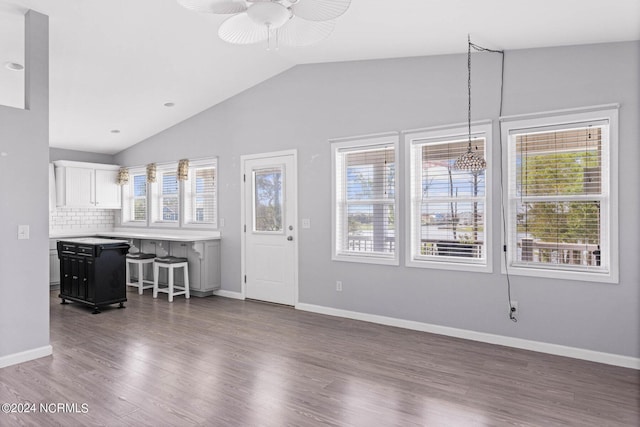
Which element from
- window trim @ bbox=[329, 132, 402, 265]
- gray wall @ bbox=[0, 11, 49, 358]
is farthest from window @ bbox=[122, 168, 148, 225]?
window trim @ bbox=[329, 132, 402, 265]

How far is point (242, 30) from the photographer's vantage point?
2.51 metres

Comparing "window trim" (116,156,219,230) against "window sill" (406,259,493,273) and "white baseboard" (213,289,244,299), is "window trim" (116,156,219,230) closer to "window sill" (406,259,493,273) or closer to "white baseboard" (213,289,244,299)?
"white baseboard" (213,289,244,299)

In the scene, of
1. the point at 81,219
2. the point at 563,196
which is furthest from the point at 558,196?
the point at 81,219

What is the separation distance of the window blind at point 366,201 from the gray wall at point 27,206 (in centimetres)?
303

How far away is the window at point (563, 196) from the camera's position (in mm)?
3463

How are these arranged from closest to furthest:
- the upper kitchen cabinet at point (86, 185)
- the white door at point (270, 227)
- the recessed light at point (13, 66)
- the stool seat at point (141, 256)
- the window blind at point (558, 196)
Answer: the window blind at point (558, 196) < the recessed light at point (13, 66) < the white door at point (270, 227) < the stool seat at point (141, 256) < the upper kitchen cabinet at point (86, 185)

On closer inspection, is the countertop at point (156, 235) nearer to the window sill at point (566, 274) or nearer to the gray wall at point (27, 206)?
the gray wall at point (27, 206)

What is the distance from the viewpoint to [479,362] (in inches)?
135

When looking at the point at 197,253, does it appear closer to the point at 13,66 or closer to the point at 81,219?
the point at 13,66

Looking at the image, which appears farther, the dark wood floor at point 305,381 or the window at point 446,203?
the window at point 446,203

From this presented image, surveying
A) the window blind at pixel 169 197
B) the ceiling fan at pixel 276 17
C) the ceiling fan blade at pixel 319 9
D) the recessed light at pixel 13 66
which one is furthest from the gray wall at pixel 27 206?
the window blind at pixel 169 197

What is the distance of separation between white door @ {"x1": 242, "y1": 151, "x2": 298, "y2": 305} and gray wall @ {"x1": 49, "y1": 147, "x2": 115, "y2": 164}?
3800mm

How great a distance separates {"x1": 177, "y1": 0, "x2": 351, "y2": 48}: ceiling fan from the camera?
7.15ft

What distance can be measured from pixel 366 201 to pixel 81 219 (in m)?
5.84
